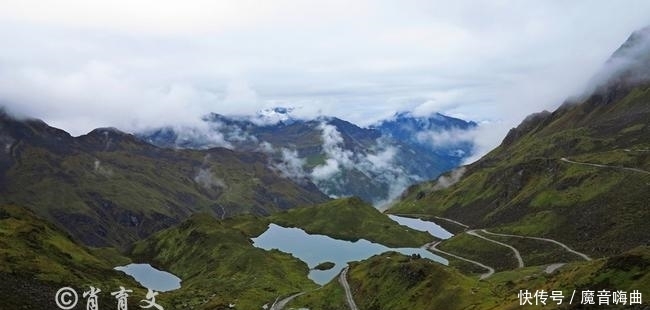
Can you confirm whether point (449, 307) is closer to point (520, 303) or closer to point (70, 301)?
point (520, 303)

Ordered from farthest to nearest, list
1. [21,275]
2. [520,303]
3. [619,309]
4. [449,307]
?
[21,275], [449,307], [520,303], [619,309]

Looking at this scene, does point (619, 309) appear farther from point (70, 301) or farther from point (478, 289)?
point (70, 301)

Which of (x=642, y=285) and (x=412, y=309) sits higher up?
(x=642, y=285)

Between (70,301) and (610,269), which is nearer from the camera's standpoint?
(610,269)

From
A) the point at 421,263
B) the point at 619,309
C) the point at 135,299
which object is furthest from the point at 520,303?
the point at 135,299

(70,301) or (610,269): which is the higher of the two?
(610,269)

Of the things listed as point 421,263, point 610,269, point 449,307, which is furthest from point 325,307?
point 610,269

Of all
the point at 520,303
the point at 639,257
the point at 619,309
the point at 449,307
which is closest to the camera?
the point at 619,309

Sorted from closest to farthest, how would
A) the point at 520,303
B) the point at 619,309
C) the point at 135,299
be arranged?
the point at 619,309 → the point at 520,303 → the point at 135,299

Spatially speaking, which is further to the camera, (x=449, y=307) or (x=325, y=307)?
(x=325, y=307)
